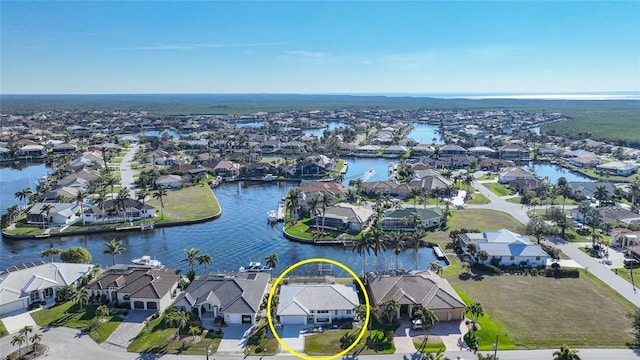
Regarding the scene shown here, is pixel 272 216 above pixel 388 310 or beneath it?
beneath

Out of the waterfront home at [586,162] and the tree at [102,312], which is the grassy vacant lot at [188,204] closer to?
the tree at [102,312]

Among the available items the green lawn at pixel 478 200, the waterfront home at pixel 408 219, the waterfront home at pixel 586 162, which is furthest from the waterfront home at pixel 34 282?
the waterfront home at pixel 586 162

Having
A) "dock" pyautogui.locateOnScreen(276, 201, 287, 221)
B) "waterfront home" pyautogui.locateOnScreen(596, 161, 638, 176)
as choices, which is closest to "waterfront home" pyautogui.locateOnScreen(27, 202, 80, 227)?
"dock" pyautogui.locateOnScreen(276, 201, 287, 221)

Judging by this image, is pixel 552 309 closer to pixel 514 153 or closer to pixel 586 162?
pixel 586 162

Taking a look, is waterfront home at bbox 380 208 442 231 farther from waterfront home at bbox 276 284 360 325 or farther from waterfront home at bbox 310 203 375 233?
waterfront home at bbox 276 284 360 325

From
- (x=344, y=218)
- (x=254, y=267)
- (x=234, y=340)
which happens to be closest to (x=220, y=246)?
(x=254, y=267)

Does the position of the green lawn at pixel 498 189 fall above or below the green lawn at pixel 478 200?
below
